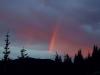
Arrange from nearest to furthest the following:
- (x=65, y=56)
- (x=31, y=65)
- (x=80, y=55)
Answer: (x=31, y=65)
(x=80, y=55)
(x=65, y=56)

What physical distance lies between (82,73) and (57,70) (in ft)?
13.8

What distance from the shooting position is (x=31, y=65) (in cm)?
4725

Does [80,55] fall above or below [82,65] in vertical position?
above

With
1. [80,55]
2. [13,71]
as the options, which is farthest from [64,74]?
[80,55]

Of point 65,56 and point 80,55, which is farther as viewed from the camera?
point 65,56

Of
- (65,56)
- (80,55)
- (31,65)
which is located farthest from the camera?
(65,56)

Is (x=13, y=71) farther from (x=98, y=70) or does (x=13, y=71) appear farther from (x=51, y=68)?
(x=98, y=70)

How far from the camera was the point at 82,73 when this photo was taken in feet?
155

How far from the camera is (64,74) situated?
47.4 m

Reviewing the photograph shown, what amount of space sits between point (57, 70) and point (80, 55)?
7063 centimetres

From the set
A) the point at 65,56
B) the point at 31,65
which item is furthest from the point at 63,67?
the point at 65,56

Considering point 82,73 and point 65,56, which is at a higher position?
point 65,56

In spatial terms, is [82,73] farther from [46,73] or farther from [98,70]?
[46,73]

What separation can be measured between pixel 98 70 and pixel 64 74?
5.72 metres
